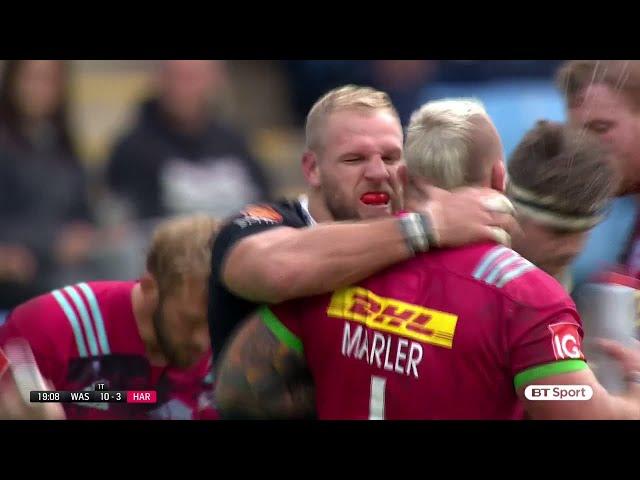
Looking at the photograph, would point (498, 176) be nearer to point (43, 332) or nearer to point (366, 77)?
point (366, 77)

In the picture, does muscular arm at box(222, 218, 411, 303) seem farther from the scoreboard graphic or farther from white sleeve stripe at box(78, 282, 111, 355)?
white sleeve stripe at box(78, 282, 111, 355)

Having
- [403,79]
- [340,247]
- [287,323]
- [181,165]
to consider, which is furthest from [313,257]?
[181,165]

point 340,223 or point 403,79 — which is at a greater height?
point 403,79

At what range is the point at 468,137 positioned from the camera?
2268 mm

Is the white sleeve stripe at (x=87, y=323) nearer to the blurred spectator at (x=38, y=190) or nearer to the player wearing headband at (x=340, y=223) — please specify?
the blurred spectator at (x=38, y=190)

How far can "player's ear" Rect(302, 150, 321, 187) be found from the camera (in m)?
2.64

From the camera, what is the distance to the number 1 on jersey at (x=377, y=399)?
2.24 metres

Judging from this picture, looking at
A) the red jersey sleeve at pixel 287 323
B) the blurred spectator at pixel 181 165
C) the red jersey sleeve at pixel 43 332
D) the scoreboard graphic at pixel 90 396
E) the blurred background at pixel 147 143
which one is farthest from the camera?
the blurred spectator at pixel 181 165

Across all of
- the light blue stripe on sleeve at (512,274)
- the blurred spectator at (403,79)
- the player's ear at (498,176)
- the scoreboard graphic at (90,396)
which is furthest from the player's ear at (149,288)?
the light blue stripe on sleeve at (512,274)

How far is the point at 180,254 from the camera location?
3256mm

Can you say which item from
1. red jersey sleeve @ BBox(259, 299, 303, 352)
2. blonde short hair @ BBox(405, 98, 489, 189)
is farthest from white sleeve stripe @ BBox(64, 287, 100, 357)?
blonde short hair @ BBox(405, 98, 489, 189)

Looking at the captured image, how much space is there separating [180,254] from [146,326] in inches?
10.4

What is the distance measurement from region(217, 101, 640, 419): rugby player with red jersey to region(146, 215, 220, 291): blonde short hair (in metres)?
0.85
